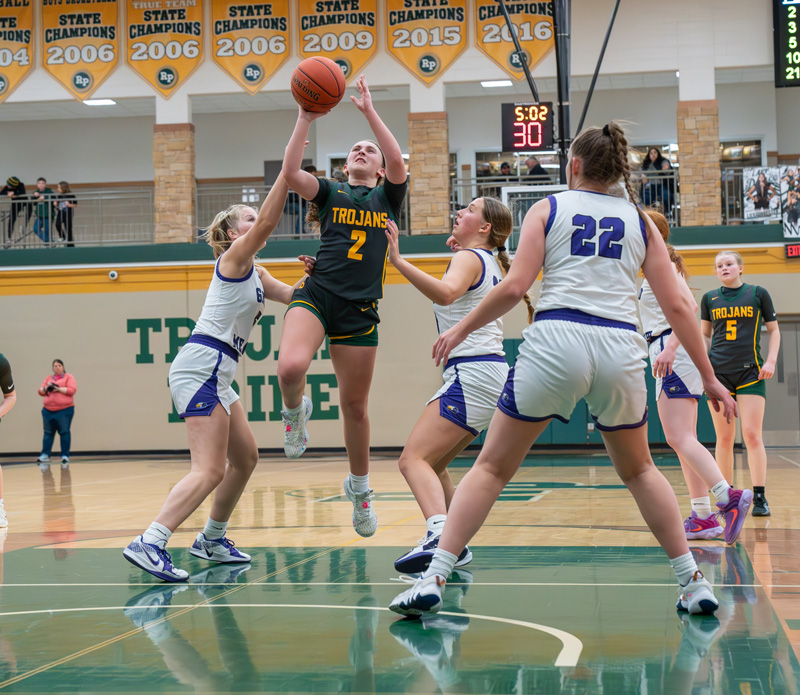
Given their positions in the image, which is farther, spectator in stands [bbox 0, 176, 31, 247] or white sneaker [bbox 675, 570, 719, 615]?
spectator in stands [bbox 0, 176, 31, 247]

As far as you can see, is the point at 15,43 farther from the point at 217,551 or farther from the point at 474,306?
the point at 474,306

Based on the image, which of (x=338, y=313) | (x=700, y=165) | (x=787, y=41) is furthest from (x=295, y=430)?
(x=700, y=165)

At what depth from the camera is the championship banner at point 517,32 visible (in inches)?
724

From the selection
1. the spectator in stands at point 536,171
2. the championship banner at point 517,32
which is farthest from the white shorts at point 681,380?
the championship banner at point 517,32

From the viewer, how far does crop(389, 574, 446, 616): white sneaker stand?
3762mm

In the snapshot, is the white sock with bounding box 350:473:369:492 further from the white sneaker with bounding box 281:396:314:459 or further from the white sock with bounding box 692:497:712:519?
the white sock with bounding box 692:497:712:519

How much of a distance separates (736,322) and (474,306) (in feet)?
11.8

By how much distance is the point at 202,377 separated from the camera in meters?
5.11

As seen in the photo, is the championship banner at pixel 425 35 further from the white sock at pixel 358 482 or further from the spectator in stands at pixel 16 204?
the white sock at pixel 358 482

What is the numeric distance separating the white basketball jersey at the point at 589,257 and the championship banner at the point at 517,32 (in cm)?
1559

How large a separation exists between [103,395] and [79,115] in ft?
25.9

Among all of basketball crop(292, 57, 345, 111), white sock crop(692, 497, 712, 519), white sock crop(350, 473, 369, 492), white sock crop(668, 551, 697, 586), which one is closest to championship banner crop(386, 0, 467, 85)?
white sock crop(692, 497, 712, 519)

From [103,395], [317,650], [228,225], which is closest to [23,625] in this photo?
[317,650]

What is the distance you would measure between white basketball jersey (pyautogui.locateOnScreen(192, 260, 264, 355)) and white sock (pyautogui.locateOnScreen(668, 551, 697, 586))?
8.80 feet
